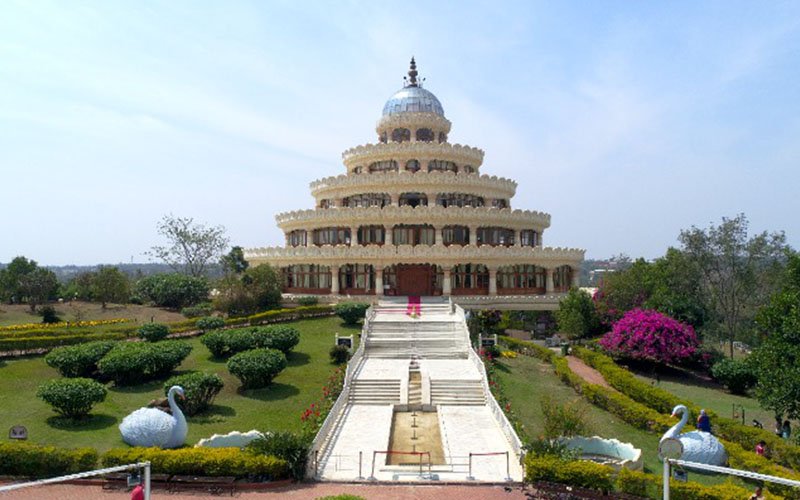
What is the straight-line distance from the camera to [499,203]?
56750 millimetres

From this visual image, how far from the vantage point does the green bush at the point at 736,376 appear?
1246 inches

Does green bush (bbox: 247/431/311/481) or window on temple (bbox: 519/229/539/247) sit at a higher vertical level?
window on temple (bbox: 519/229/539/247)

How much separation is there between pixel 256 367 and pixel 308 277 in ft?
88.9

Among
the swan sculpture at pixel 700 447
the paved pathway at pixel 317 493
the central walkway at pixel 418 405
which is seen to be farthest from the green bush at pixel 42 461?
the swan sculpture at pixel 700 447

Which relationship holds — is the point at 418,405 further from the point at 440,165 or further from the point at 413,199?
the point at 440,165

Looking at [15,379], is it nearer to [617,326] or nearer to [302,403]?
[302,403]

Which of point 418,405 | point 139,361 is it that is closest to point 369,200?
point 139,361

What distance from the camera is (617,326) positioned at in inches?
1415

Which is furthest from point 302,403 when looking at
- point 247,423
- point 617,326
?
point 617,326

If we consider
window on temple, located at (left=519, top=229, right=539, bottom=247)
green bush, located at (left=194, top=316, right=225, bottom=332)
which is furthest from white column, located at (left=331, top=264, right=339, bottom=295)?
window on temple, located at (left=519, top=229, right=539, bottom=247)

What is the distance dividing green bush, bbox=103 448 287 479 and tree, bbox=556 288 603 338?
94.4ft

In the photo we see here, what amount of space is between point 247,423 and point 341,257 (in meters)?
27.4

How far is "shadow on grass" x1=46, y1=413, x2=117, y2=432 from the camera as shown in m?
21.0

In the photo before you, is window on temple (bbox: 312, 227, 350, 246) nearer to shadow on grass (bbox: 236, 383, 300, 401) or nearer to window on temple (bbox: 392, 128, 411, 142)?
window on temple (bbox: 392, 128, 411, 142)
